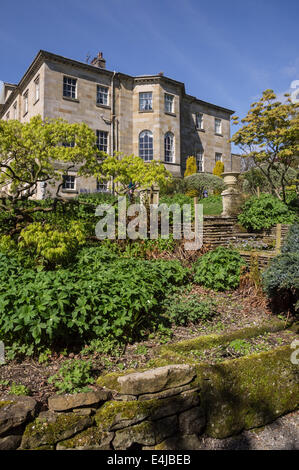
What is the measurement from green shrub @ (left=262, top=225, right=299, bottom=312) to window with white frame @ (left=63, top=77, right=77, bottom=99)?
1721 cm

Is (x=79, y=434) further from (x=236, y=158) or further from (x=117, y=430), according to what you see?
(x=236, y=158)

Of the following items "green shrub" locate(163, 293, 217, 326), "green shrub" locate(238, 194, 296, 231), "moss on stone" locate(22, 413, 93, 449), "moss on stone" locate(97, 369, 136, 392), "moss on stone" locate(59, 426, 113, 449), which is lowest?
"moss on stone" locate(59, 426, 113, 449)

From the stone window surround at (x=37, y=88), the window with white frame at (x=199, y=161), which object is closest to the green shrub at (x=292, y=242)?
the stone window surround at (x=37, y=88)

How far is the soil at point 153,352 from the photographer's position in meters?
3.27

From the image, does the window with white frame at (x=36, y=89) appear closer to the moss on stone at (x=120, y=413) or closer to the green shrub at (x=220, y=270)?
the green shrub at (x=220, y=270)

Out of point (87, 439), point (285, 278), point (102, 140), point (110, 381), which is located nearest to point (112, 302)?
point (110, 381)

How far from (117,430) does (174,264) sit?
382 centimetres

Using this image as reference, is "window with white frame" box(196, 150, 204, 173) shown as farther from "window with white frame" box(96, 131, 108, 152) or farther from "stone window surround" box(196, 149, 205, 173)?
"window with white frame" box(96, 131, 108, 152)

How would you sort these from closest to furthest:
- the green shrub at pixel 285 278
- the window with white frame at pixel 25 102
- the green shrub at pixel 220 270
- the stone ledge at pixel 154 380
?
1. the stone ledge at pixel 154 380
2. the green shrub at pixel 285 278
3. the green shrub at pixel 220 270
4. the window with white frame at pixel 25 102

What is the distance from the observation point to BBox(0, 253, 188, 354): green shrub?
141 inches

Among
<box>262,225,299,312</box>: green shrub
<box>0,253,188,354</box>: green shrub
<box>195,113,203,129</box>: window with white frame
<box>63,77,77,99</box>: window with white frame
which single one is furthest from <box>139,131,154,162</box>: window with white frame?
<box>0,253,188,354</box>: green shrub

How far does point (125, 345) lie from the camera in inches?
161

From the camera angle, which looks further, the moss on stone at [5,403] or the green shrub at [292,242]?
the green shrub at [292,242]

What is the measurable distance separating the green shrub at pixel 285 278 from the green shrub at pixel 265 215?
11.6 ft
